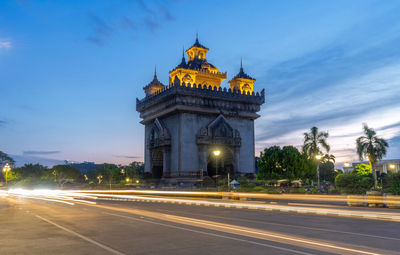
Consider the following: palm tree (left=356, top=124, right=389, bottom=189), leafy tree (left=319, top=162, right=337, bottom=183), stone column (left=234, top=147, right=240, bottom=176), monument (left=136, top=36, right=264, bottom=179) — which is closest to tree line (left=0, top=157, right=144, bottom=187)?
leafy tree (left=319, top=162, right=337, bottom=183)

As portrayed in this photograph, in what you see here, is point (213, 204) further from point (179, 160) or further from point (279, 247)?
point (179, 160)

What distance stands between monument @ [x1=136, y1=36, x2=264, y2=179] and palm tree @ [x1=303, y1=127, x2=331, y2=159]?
12.5 metres

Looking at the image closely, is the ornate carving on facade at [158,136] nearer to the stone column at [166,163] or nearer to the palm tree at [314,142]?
the stone column at [166,163]

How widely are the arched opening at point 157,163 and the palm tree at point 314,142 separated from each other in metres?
25.9

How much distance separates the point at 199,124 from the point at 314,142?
76.6 ft

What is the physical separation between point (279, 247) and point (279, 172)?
55.3 meters

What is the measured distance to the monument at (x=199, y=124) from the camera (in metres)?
53.4

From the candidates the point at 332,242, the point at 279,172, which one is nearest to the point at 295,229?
the point at 332,242

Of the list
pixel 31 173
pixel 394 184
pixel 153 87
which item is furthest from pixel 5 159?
pixel 394 184

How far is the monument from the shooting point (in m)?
53.4

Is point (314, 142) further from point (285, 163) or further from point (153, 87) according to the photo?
point (153, 87)

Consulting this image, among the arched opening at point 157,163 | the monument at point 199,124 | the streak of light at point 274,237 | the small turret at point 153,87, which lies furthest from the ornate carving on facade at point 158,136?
the streak of light at point 274,237

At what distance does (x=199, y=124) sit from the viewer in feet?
182

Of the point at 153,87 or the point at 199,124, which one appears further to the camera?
the point at 153,87
